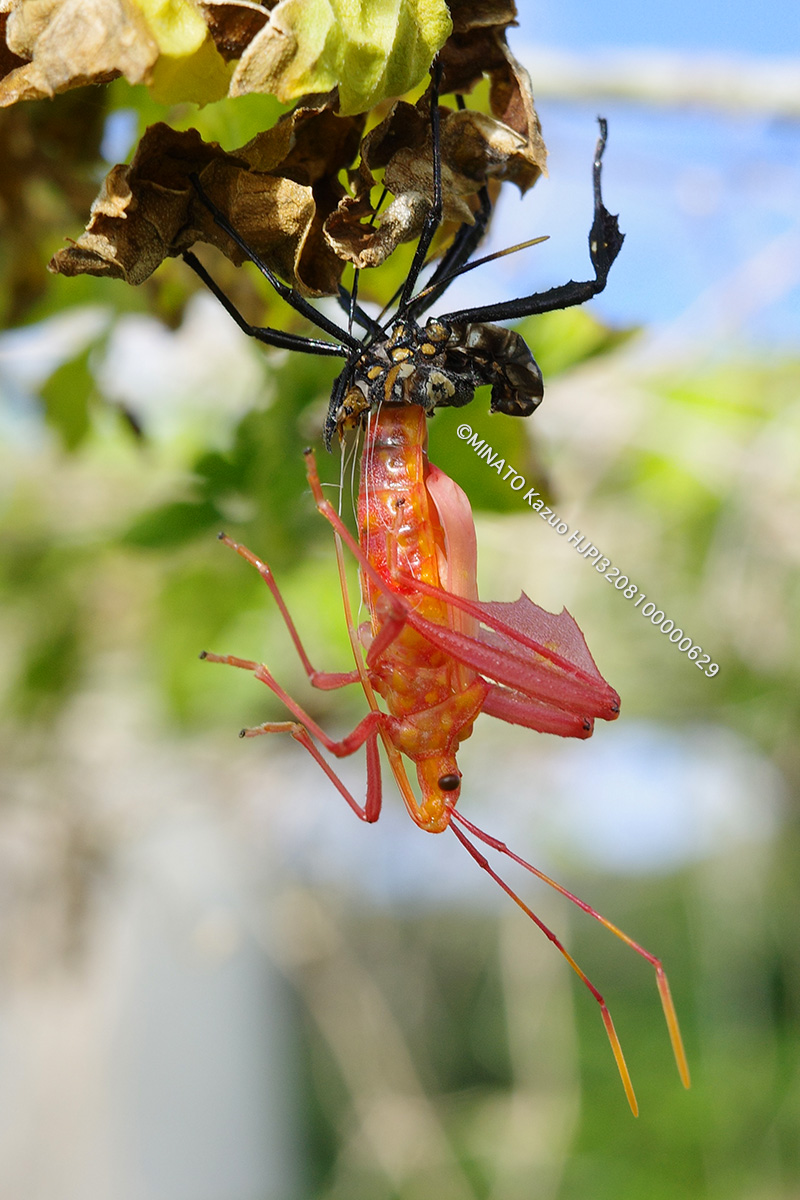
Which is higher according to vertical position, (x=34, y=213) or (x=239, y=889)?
(x=34, y=213)

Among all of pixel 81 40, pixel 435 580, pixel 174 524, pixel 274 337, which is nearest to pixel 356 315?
pixel 274 337

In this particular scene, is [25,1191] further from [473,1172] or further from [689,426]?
[689,426]

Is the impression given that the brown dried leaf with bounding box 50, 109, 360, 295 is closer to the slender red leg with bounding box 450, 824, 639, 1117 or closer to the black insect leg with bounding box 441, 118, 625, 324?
the black insect leg with bounding box 441, 118, 625, 324

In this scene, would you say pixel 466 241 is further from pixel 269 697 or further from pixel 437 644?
pixel 269 697

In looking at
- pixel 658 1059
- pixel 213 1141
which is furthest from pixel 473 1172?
pixel 658 1059

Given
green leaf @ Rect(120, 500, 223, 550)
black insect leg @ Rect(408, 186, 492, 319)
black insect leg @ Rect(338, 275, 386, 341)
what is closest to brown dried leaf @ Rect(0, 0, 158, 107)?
black insect leg @ Rect(338, 275, 386, 341)
